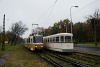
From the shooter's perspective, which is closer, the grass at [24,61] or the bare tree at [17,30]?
the grass at [24,61]

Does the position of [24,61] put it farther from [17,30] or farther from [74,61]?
[17,30]

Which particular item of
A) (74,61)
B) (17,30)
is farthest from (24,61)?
(17,30)

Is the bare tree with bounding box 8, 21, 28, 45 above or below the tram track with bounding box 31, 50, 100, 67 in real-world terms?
above

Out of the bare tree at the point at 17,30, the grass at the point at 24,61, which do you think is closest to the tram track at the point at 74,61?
the grass at the point at 24,61

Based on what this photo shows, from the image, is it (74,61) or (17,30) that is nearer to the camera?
(74,61)

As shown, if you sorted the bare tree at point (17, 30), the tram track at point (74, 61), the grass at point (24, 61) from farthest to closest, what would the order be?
the bare tree at point (17, 30), the grass at point (24, 61), the tram track at point (74, 61)

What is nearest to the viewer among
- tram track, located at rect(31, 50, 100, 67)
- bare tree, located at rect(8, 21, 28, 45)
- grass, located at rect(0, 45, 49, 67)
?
tram track, located at rect(31, 50, 100, 67)

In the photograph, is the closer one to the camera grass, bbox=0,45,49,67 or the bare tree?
grass, bbox=0,45,49,67

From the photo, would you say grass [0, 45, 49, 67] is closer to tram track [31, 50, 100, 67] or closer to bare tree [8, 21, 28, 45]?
tram track [31, 50, 100, 67]

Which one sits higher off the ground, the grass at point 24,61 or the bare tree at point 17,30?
the bare tree at point 17,30

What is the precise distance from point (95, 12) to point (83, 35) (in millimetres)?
39363

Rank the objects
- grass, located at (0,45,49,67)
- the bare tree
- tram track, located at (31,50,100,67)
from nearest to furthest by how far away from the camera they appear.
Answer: tram track, located at (31,50,100,67) < grass, located at (0,45,49,67) < the bare tree

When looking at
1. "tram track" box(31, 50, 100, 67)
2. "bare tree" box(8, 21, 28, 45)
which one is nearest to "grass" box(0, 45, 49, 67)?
"tram track" box(31, 50, 100, 67)

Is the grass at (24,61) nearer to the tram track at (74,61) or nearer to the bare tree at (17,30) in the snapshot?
the tram track at (74,61)
